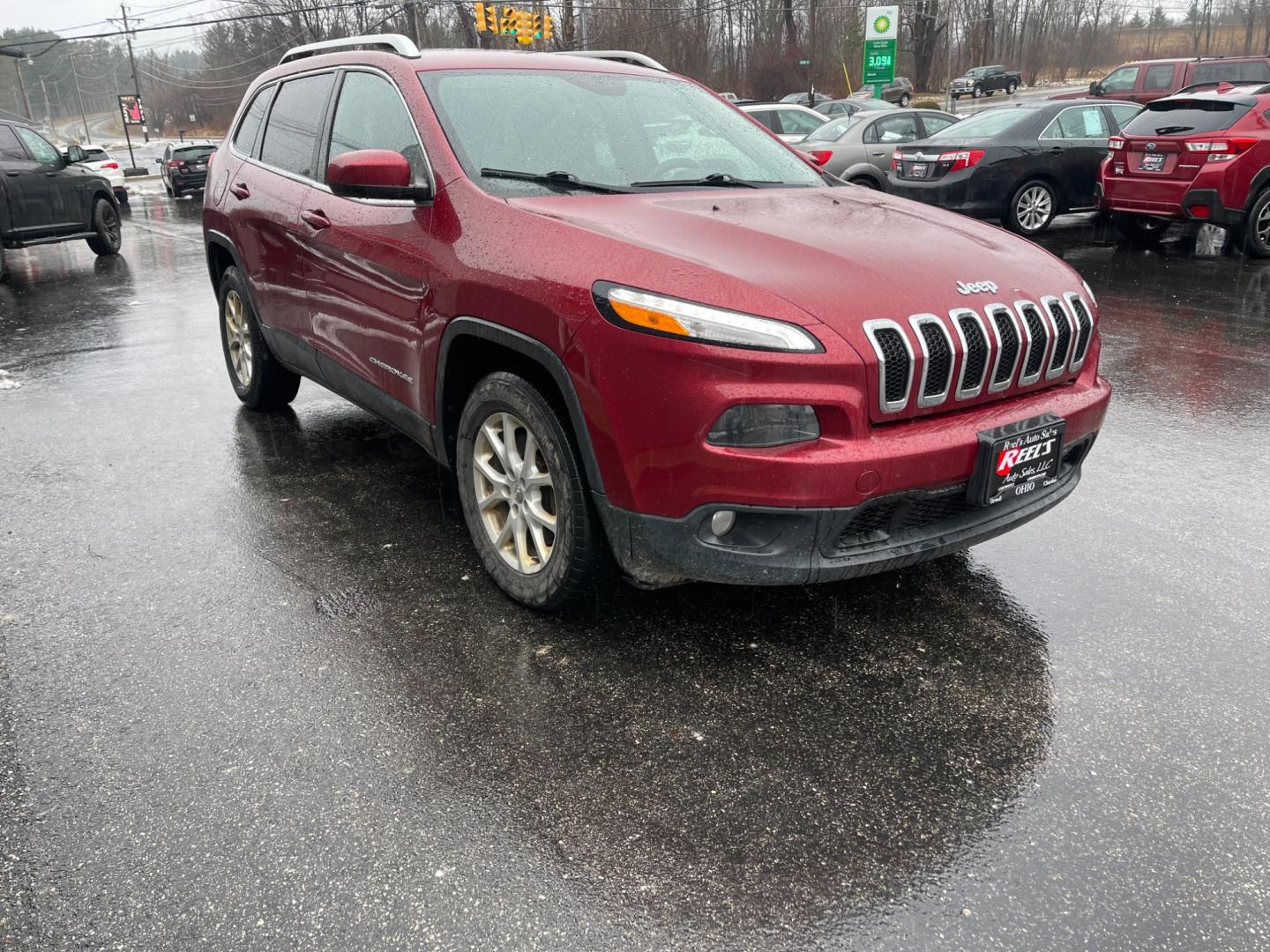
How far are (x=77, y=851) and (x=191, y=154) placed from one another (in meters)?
29.1

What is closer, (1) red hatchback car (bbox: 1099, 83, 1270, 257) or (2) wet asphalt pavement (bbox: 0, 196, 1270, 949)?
(2) wet asphalt pavement (bbox: 0, 196, 1270, 949)

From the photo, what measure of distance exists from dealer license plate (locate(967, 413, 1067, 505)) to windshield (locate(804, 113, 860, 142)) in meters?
12.2

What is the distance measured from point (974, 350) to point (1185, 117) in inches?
360

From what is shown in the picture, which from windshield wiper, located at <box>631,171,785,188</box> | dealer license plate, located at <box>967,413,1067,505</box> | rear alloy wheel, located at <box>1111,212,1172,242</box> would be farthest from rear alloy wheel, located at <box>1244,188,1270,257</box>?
dealer license plate, located at <box>967,413,1067,505</box>

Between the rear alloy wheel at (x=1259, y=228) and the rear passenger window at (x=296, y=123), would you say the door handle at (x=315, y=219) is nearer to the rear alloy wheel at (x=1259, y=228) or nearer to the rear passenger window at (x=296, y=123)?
the rear passenger window at (x=296, y=123)

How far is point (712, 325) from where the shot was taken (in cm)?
257

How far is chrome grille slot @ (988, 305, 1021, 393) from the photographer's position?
2871mm

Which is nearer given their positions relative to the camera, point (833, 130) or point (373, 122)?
point (373, 122)

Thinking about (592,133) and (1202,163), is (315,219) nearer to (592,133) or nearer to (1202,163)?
(592,133)

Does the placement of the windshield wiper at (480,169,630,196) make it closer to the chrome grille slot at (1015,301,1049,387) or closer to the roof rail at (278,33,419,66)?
the roof rail at (278,33,419,66)

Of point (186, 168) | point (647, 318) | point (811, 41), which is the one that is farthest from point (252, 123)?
point (811, 41)

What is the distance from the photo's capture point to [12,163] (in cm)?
1232

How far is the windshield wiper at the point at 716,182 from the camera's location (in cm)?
360

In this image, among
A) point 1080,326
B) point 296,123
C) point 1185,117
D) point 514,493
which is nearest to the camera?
point 1080,326
